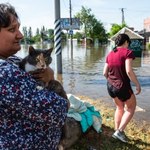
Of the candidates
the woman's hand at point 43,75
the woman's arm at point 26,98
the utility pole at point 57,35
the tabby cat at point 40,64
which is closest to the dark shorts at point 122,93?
the tabby cat at point 40,64

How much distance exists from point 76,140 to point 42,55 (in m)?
3.42

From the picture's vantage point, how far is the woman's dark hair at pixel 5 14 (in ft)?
6.30

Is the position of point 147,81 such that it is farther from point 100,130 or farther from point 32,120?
point 32,120

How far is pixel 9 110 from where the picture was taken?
1823 mm

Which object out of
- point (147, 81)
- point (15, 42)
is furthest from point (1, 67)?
point (147, 81)

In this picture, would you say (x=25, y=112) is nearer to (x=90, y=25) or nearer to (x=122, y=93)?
(x=122, y=93)

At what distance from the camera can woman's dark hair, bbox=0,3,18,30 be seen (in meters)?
1.92

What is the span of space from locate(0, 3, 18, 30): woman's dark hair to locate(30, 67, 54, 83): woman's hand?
391 mm

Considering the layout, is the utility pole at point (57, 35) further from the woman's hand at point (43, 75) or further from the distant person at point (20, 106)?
the distant person at point (20, 106)

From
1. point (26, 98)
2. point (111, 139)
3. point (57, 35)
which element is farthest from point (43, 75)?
point (57, 35)

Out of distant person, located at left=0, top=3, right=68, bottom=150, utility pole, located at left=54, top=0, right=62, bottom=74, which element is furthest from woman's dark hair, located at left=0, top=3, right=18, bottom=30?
utility pole, located at left=54, top=0, right=62, bottom=74

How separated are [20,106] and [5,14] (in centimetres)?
53

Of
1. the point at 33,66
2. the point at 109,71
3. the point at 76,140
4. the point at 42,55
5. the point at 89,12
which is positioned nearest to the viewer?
the point at 33,66

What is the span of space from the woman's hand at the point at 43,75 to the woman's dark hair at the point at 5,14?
1.28 feet
